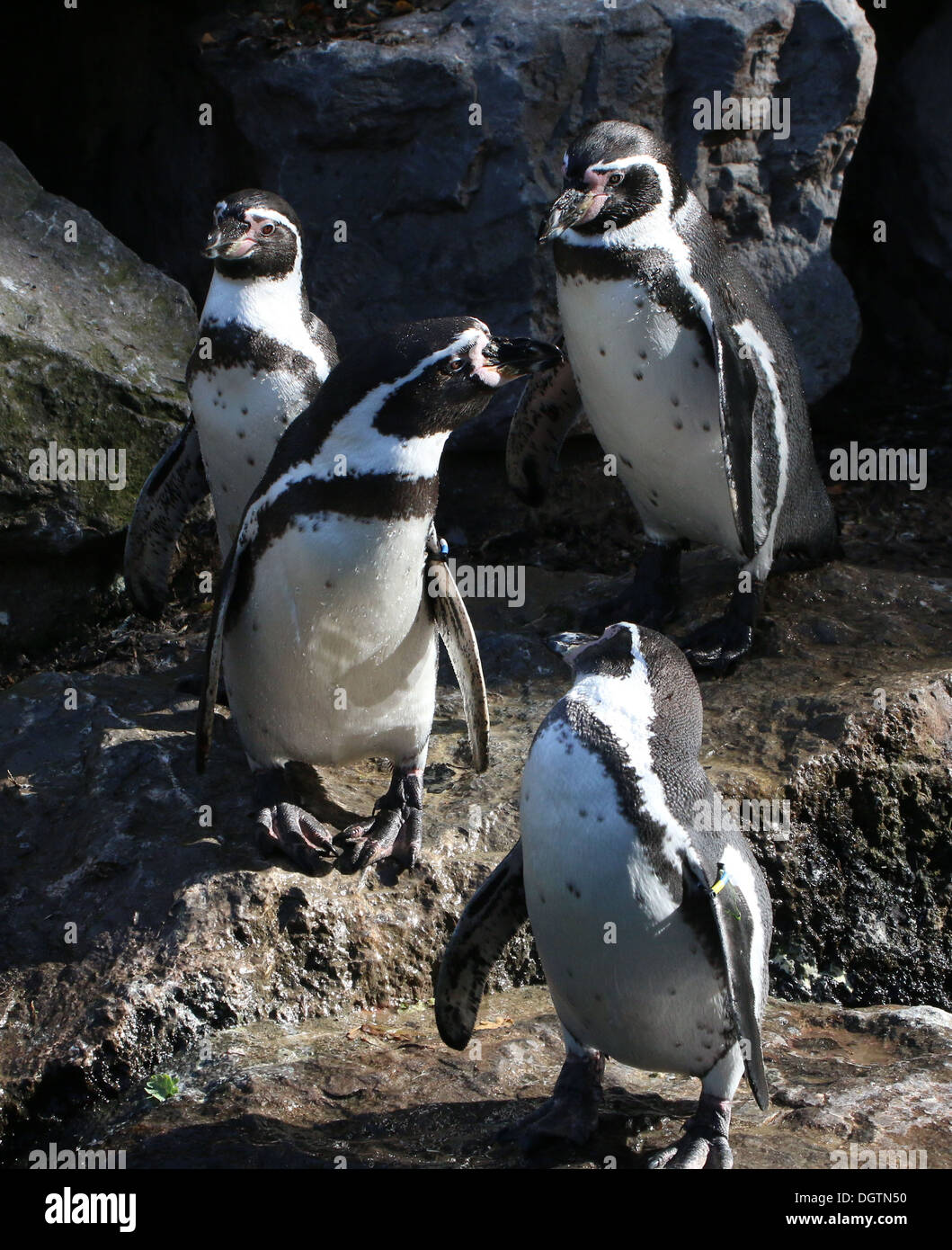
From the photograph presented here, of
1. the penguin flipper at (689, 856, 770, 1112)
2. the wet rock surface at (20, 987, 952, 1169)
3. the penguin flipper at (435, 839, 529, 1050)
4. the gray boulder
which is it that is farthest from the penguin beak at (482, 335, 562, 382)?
the gray boulder

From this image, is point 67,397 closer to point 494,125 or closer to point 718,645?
point 494,125

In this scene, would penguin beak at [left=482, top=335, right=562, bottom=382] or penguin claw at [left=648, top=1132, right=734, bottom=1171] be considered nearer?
penguin claw at [left=648, top=1132, right=734, bottom=1171]

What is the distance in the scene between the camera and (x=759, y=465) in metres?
3.96

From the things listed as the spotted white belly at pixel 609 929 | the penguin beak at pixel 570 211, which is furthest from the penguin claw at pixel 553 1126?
the penguin beak at pixel 570 211

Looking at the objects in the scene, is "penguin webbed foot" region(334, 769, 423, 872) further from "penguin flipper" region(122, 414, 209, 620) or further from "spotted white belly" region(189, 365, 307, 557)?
"penguin flipper" region(122, 414, 209, 620)

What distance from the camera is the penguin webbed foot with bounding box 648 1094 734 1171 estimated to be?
91.4 inches

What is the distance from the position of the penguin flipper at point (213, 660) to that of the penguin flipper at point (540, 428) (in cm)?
155

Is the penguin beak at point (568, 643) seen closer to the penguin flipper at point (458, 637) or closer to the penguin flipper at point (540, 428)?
the penguin flipper at point (458, 637)

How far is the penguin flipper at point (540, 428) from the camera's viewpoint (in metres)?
4.52

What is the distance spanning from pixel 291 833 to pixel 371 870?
0.62 feet

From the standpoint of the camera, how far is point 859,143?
6363mm

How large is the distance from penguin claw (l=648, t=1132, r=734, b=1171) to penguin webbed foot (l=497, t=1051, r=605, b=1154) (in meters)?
0.13
